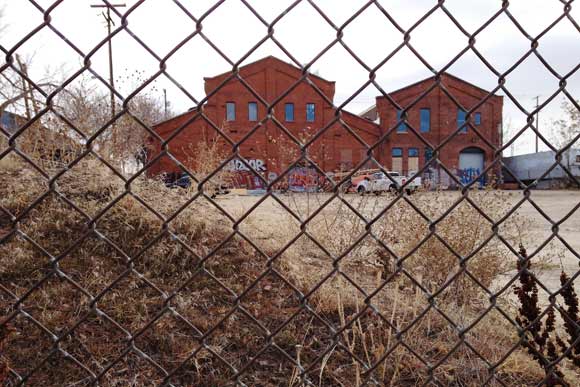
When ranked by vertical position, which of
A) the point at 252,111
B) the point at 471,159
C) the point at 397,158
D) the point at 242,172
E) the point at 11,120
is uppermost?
the point at 252,111

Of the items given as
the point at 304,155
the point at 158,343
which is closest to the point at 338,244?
the point at 158,343

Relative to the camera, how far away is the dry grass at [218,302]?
1835 mm

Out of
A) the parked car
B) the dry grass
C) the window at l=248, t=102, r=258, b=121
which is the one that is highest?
the window at l=248, t=102, r=258, b=121

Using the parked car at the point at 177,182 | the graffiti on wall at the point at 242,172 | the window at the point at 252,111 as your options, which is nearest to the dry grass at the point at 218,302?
the parked car at the point at 177,182

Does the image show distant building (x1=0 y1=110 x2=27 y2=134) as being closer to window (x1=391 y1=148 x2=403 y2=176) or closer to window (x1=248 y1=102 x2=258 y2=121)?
window (x1=248 y1=102 x2=258 y2=121)

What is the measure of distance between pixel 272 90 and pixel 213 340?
68.2 feet

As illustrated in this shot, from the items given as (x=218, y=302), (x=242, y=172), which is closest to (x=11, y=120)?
(x=242, y=172)

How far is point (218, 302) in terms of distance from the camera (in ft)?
7.76

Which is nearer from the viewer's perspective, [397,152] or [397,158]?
[397,158]

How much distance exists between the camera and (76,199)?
315cm

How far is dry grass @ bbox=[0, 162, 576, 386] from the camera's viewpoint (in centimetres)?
183

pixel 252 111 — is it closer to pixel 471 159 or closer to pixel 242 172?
pixel 471 159

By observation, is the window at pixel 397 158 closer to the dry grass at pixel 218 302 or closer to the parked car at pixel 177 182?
the parked car at pixel 177 182

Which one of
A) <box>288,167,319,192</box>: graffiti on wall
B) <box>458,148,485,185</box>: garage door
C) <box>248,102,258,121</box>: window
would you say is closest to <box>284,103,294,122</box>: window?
<box>248,102,258,121</box>: window
